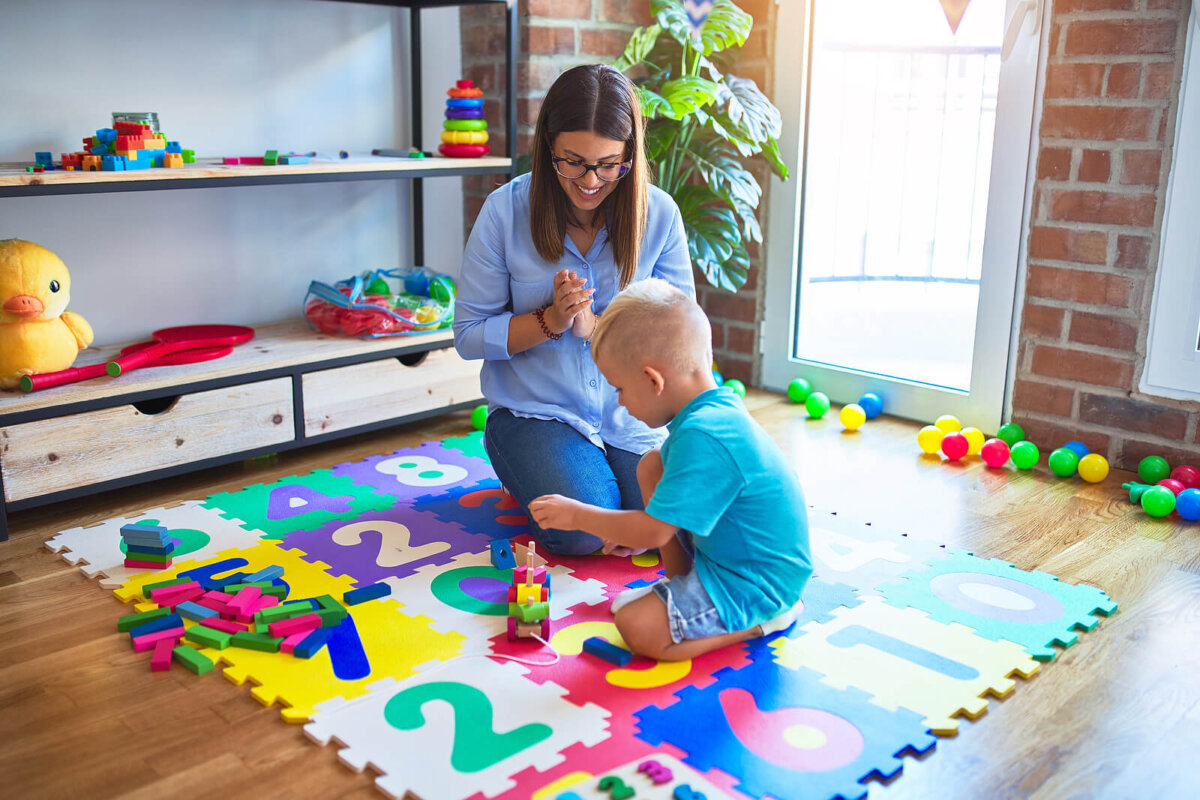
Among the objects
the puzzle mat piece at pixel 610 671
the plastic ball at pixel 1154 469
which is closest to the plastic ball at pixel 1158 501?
the plastic ball at pixel 1154 469

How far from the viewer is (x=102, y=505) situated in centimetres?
233

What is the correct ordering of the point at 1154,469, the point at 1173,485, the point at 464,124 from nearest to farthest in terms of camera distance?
the point at 1173,485, the point at 1154,469, the point at 464,124

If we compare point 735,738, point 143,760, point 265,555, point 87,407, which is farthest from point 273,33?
point 735,738

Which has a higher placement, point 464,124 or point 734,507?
point 464,124

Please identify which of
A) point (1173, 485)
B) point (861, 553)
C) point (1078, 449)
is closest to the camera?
point (861, 553)

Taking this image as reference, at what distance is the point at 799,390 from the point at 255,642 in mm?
1942

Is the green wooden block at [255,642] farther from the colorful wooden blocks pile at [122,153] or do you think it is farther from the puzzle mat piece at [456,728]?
the colorful wooden blocks pile at [122,153]

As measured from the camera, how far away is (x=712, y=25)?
9.43 ft

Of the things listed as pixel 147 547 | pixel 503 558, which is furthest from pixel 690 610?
pixel 147 547

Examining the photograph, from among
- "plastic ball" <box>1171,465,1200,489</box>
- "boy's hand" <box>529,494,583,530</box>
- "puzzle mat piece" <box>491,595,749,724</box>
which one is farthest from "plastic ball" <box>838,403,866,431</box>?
"boy's hand" <box>529,494,583,530</box>

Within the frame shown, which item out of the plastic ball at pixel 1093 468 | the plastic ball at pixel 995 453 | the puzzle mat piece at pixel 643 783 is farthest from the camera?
the plastic ball at pixel 995 453

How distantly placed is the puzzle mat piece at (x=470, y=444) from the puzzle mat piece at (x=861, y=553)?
853mm

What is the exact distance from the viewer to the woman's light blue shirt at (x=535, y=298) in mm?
2146

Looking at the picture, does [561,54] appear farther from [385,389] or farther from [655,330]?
[655,330]
